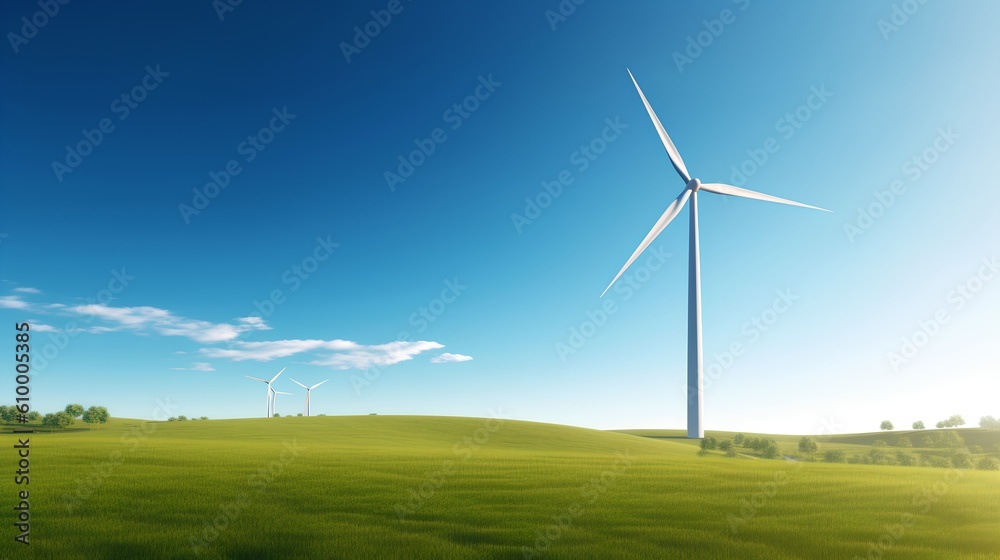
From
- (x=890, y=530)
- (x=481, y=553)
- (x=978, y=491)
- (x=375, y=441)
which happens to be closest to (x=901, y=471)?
(x=978, y=491)

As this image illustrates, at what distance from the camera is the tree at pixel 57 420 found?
89125 mm

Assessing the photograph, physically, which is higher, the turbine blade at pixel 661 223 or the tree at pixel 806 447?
the turbine blade at pixel 661 223

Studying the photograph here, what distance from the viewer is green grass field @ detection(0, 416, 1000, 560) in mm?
15086

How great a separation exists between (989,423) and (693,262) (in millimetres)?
92466

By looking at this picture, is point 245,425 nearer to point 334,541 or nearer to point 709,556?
point 334,541

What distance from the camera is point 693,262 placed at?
5988 cm

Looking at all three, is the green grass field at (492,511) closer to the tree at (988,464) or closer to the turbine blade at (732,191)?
the tree at (988,464)

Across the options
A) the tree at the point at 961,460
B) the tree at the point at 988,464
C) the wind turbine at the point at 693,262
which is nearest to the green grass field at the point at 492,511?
the wind turbine at the point at 693,262

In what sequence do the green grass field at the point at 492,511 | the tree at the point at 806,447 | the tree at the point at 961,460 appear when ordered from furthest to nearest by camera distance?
the tree at the point at 806,447, the tree at the point at 961,460, the green grass field at the point at 492,511

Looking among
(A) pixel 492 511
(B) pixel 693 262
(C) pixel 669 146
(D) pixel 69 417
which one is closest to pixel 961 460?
(B) pixel 693 262

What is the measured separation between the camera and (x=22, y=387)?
15375 mm

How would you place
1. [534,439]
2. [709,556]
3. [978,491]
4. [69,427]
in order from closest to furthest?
[709,556] → [978,491] → [534,439] → [69,427]

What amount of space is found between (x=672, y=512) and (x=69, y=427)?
337 ft

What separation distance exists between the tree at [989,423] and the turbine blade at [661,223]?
87660mm
